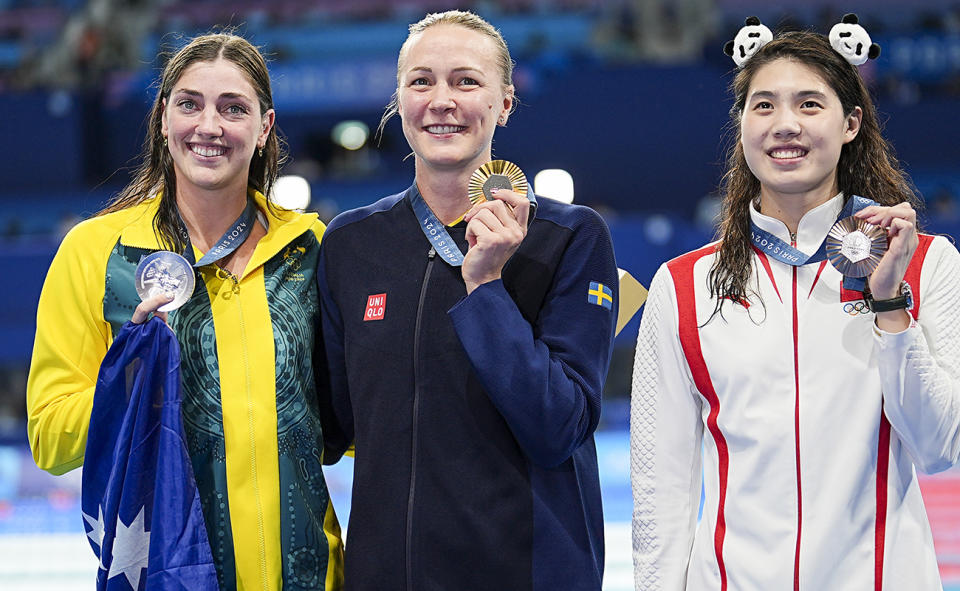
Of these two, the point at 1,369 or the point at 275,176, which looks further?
the point at 1,369

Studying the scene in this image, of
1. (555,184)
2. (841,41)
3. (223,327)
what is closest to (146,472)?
(223,327)

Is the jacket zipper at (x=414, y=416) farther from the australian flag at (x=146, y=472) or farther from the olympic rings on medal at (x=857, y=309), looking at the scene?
the olympic rings on medal at (x=857, y=309)

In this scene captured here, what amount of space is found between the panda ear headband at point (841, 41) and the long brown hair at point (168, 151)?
112 cm

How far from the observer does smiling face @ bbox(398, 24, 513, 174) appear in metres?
2.40

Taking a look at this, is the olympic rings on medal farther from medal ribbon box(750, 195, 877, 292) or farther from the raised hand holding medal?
the raised hand holding medal

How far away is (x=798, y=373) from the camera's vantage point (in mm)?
2240

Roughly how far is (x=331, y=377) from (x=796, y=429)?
3.40 ft

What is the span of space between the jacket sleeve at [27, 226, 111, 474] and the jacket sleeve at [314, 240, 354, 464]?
19.1 inches

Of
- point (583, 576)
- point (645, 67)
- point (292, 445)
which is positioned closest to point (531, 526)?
point (583, 576)

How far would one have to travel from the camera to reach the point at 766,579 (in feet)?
7.16

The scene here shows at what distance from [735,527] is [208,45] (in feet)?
5.30

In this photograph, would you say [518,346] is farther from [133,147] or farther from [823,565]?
[133,147]

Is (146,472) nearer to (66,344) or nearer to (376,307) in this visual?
(66,344)

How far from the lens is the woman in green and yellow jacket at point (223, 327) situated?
2369mm
